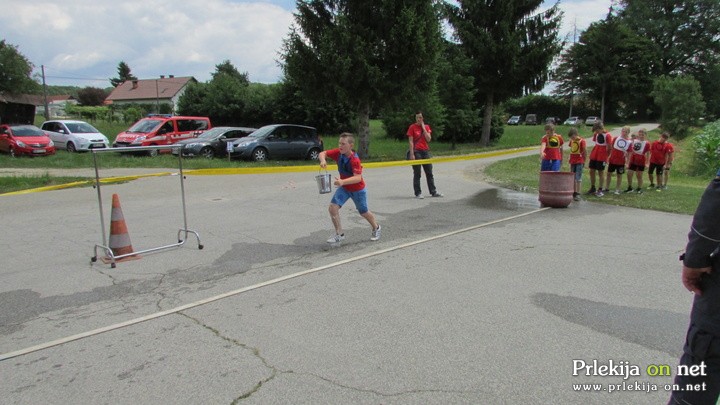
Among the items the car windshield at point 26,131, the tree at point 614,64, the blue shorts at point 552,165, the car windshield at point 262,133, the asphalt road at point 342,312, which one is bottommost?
the asphalt road at point 342,312

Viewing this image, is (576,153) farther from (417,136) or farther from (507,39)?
(507,39)

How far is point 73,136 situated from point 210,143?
750 centimetres

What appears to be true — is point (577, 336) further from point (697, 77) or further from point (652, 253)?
point (697, 77)

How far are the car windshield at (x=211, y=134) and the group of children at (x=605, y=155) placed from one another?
14.5 m

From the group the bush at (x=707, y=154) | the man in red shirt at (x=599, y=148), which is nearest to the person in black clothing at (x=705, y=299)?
the man in red shirt at (x=599, y=148)

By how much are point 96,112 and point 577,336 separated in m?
64.8

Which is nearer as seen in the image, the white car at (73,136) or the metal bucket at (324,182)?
the metal bucket at (324,182)

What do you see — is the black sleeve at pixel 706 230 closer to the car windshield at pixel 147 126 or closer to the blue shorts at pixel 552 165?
the blue shorts at pixel 552 165

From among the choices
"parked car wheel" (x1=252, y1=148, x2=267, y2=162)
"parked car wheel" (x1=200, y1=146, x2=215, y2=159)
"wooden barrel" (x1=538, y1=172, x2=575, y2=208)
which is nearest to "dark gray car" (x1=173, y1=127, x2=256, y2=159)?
"parked car wheel" (x1=200, y1=146, x2=215, y2=159)

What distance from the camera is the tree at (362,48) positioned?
19750 millimetres

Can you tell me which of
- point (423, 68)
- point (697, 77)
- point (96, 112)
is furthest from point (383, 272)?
point (697, 77)

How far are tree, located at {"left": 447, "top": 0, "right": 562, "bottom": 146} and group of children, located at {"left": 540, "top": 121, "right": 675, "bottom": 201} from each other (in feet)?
56.6

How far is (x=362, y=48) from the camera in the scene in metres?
19.6

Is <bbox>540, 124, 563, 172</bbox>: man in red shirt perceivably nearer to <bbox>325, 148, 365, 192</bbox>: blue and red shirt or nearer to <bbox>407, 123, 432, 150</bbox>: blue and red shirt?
<bbox>407, 123, 432, 150</bbox>: blue and red shirt
